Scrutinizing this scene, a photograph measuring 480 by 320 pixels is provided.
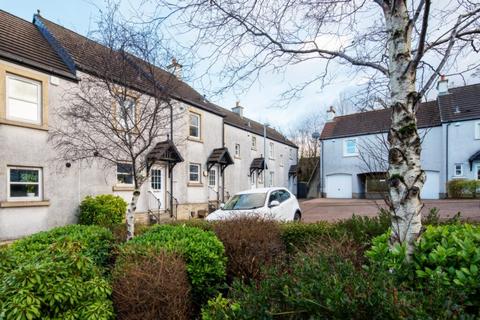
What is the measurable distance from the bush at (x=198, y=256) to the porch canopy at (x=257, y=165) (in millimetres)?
19680

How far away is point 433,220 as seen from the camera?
5.11 meters

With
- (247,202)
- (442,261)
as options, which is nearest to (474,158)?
(247,202)

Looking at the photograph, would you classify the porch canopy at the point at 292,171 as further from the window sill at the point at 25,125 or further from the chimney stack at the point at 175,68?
the chimney stack at the point at 175,68

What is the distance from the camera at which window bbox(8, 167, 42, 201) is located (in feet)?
29.5

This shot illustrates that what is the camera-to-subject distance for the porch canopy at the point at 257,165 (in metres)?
23.9

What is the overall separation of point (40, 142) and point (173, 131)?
6.15 metres

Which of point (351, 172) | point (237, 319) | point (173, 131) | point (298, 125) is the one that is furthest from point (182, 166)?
point (298, 125)

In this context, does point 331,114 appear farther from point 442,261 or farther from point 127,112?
point 442,261

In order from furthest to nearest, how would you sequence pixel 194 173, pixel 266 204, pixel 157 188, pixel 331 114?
pixel 331 114, pixel 194 173, pixel 157 188, pixel 266 204

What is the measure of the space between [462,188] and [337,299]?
24079mm

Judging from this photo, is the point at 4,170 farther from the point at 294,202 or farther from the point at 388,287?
the point at 388,287

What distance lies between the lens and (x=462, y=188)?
2058cm

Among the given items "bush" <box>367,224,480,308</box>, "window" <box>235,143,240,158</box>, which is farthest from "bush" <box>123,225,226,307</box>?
"window" <box>235,143,240,158</box>

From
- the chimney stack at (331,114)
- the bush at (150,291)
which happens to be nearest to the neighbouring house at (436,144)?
the chimney stack at (331,114)
